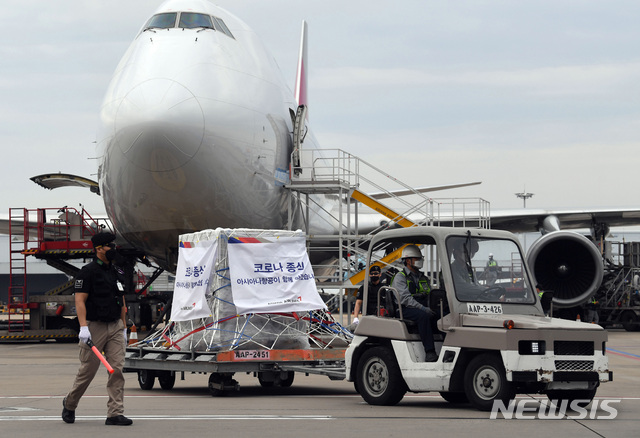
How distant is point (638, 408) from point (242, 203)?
9275 millimetres

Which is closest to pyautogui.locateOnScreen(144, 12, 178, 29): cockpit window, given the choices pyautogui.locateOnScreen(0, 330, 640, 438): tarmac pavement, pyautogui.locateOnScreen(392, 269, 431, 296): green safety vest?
pyautogui.locateOnScreen(0, 330, 640, 438): tarmac pavement

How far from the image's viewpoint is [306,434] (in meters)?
6.77

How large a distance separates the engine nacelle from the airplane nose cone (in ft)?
30.6

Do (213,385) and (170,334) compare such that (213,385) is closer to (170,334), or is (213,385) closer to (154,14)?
(170,334)

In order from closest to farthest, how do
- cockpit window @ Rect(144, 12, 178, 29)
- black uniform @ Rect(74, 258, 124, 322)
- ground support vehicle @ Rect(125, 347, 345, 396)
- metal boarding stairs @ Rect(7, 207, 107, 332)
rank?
black uniform @ Rect(74, 258, 124, 322) → ground support vehicle @ Rect(125, 347, 345, 396) → cockpit window @ Rect(144, 12, 178, 29) → metal boarding stairs @ Rect(7, 207, 107, 332)

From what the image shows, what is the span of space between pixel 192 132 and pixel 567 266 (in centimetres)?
1044

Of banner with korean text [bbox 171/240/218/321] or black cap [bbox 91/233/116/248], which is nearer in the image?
black cap [bbox 91/233/116/248]

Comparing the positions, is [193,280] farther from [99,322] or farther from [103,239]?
[99,322]

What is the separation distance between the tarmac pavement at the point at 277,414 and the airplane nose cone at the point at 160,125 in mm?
4274

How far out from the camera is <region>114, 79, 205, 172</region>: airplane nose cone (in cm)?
1505

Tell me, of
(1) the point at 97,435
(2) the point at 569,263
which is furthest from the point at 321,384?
(2) the point at 569,263

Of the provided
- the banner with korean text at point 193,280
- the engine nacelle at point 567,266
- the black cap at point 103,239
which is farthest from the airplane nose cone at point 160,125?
the engine nacelle at point 567,266

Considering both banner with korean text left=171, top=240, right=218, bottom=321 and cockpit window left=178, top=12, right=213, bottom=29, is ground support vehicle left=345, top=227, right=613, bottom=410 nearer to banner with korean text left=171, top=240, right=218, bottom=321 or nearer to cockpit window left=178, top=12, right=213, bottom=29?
banner with korean text left=171, top=240, right=218, bottom=321

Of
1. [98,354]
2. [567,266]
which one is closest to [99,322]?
[98,354]
